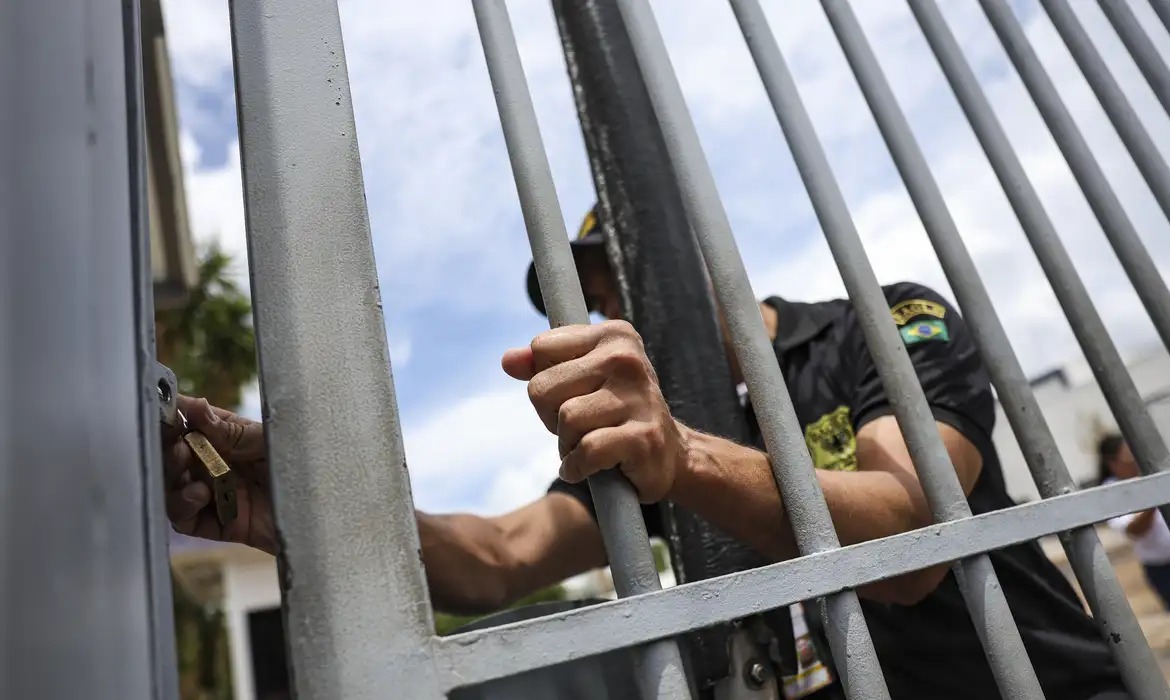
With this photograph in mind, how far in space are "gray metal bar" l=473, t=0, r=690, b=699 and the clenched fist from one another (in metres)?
0.03

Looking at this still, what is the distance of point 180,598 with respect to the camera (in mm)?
11945

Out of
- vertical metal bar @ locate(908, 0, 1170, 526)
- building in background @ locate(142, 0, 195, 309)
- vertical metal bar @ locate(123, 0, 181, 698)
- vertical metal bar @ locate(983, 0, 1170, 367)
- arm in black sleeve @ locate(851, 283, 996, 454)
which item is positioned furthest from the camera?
building in background @ locate(142, 0, 195, 309)

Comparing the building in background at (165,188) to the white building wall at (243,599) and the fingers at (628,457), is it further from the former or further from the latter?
the white building wall at (243,599)

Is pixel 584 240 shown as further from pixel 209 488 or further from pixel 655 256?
pixel 209 488

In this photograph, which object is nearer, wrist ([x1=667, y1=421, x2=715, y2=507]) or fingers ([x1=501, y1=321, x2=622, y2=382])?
fingers ([x1=501, y1=321, x2=622, y2=382])

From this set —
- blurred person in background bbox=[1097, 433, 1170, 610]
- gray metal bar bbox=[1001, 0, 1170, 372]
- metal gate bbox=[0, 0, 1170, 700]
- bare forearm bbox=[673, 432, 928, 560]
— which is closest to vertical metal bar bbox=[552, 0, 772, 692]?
bare forearm bbox=[673, 432, 928, 560]

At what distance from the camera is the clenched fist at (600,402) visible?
→ 0.97 metres

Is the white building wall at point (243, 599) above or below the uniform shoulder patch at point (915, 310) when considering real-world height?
above

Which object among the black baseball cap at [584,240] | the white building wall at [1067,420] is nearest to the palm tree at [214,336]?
the black baseball cap at [584,240]

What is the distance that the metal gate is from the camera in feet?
2.02

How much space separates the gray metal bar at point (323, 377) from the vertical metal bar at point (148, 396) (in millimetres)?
97

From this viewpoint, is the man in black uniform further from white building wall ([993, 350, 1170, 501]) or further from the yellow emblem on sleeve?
white building wall ([993, 350, 1170, 501])

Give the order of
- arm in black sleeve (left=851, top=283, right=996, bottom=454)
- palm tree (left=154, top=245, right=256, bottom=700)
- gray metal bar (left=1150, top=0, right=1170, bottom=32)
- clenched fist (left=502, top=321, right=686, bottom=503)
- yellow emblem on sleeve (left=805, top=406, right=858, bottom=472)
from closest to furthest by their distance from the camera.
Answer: clenched fist (left=502, top=321, right=686, bottom=503) → gray metal bar (left=1150, top=0, right=1170, bottom=32) → arm in black sleeve (left=851, top=283, right=996, bottom=454) → yellow emblem on sleeve (left=805, top=406, right=858, bottom=472) → palm tree (left=154, top=245, right=256, bottom=700)

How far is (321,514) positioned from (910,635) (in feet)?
5.37
